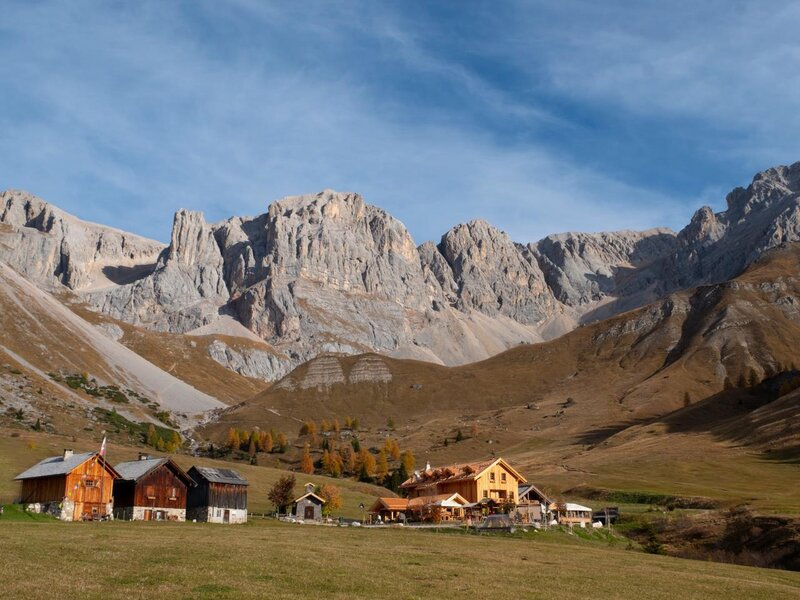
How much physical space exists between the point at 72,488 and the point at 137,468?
7.49 m

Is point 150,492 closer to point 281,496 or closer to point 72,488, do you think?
point 72,488

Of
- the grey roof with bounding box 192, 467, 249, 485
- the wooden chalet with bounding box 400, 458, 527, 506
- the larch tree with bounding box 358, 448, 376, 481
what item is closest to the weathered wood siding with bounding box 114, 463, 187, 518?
the grey roof with bounding box 192, 467, 249, 485

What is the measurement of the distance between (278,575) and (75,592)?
25.7ft

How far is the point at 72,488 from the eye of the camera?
219ft

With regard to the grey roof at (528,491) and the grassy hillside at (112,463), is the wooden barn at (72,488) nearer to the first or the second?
the grassy hillside at (112,463)

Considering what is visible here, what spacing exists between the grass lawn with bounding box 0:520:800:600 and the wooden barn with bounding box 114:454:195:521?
25.1 meters

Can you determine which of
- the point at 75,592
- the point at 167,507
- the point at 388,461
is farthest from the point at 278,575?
the point at 388,461

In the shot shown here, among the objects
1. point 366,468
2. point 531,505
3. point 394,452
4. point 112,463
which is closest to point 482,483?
point 531,505

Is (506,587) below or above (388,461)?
below

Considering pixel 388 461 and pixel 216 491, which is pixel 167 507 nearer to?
pixel 216 491

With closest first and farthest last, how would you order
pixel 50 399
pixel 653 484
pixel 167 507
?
pixel 167 507, pixel 653 484, pixel 50 399

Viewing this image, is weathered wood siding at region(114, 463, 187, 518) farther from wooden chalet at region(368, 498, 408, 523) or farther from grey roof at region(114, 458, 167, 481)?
wooden chalet at region(368, 498, 408, 523)

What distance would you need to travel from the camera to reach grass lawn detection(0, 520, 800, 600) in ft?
84.7

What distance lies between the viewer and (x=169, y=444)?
18438 cm
